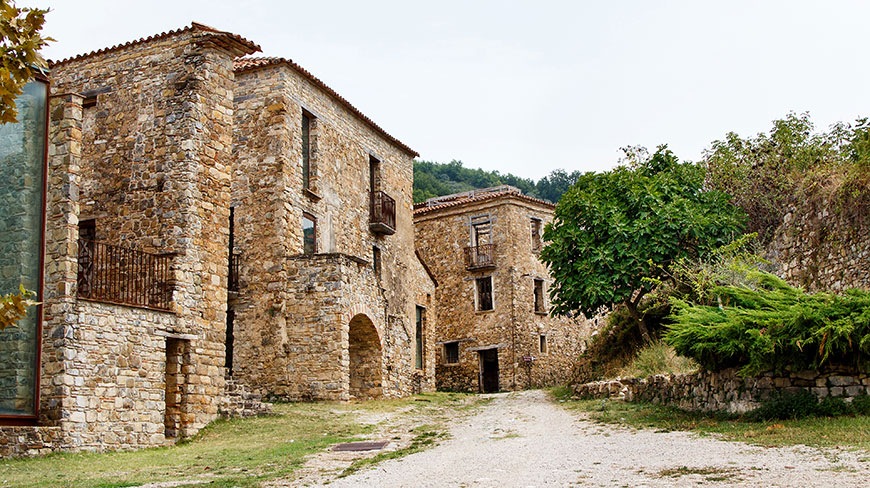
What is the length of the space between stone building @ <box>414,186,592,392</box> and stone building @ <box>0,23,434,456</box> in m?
6.30

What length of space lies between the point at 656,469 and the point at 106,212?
1246cm

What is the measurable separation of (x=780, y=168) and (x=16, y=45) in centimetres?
1612

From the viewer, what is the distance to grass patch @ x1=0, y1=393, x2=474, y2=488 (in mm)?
9008

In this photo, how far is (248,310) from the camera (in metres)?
19.1

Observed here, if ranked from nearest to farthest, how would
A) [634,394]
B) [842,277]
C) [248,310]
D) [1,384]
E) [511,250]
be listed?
[1,384], [842,277], [634,394], [248,310], [511,250]

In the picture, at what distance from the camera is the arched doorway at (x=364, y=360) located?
67.7ft

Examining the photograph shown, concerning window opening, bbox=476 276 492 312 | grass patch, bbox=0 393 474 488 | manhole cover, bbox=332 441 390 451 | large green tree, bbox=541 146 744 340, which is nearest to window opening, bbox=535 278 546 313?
window opening, bbox=476 276 492 312

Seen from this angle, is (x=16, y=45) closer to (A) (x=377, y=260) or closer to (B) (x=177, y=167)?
(B) (x=177, y=167)

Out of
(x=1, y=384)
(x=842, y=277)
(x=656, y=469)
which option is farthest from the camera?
(x=842, y=277)

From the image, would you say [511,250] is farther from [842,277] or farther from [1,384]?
[1,384]

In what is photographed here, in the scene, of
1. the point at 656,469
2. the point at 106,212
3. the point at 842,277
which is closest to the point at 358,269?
the point at 106,212

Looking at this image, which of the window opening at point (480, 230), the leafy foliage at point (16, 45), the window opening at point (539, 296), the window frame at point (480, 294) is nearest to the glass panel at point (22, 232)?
the leafy foliage at point (16, 45)

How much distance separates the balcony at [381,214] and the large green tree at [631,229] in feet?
17.8

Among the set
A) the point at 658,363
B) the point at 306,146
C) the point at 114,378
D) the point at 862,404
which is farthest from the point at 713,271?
the point at 114,378
